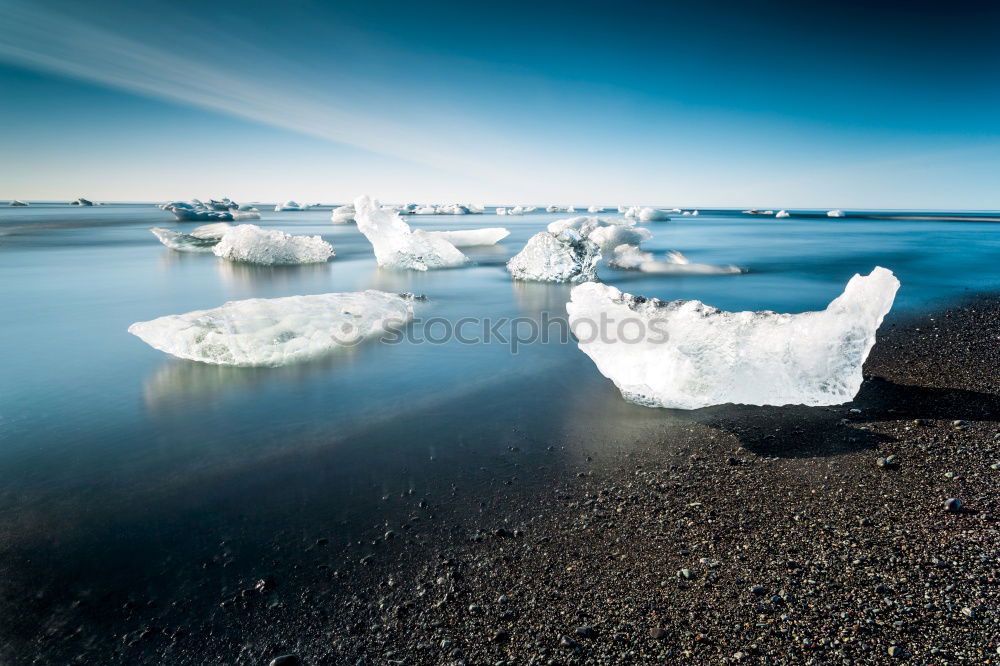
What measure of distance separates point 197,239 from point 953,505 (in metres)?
20.6

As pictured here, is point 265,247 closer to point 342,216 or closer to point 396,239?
point 396,239

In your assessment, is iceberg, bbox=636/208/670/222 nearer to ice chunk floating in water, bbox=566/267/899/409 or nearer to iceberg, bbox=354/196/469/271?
iceberg, bbox=354/196/469/271

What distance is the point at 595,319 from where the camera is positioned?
4.68 meters

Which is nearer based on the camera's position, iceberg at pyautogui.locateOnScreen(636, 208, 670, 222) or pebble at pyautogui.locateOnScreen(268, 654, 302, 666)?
pebble at pyautogui.locateOnScreen(268, 654, 302, 666)

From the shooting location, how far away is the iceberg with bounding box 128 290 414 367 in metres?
5.20

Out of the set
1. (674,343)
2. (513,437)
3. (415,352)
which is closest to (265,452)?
(513,437)

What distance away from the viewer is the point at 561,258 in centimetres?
1147

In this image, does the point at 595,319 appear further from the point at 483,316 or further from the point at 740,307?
the point at 740,307

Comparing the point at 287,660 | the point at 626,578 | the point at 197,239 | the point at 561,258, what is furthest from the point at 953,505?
the point at 197,239

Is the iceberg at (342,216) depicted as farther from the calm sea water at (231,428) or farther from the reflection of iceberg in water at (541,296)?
the calm sea water at (231,428)

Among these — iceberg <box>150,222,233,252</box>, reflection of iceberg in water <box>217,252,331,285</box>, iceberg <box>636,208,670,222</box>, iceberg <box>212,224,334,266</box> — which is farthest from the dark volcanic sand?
iceberg <box>636,208,670,222</box>

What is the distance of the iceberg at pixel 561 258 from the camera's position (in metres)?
11.4

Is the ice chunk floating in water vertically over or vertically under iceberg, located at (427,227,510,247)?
under

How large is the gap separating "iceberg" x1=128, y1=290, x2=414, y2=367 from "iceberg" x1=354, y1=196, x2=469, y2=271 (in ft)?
24.2
